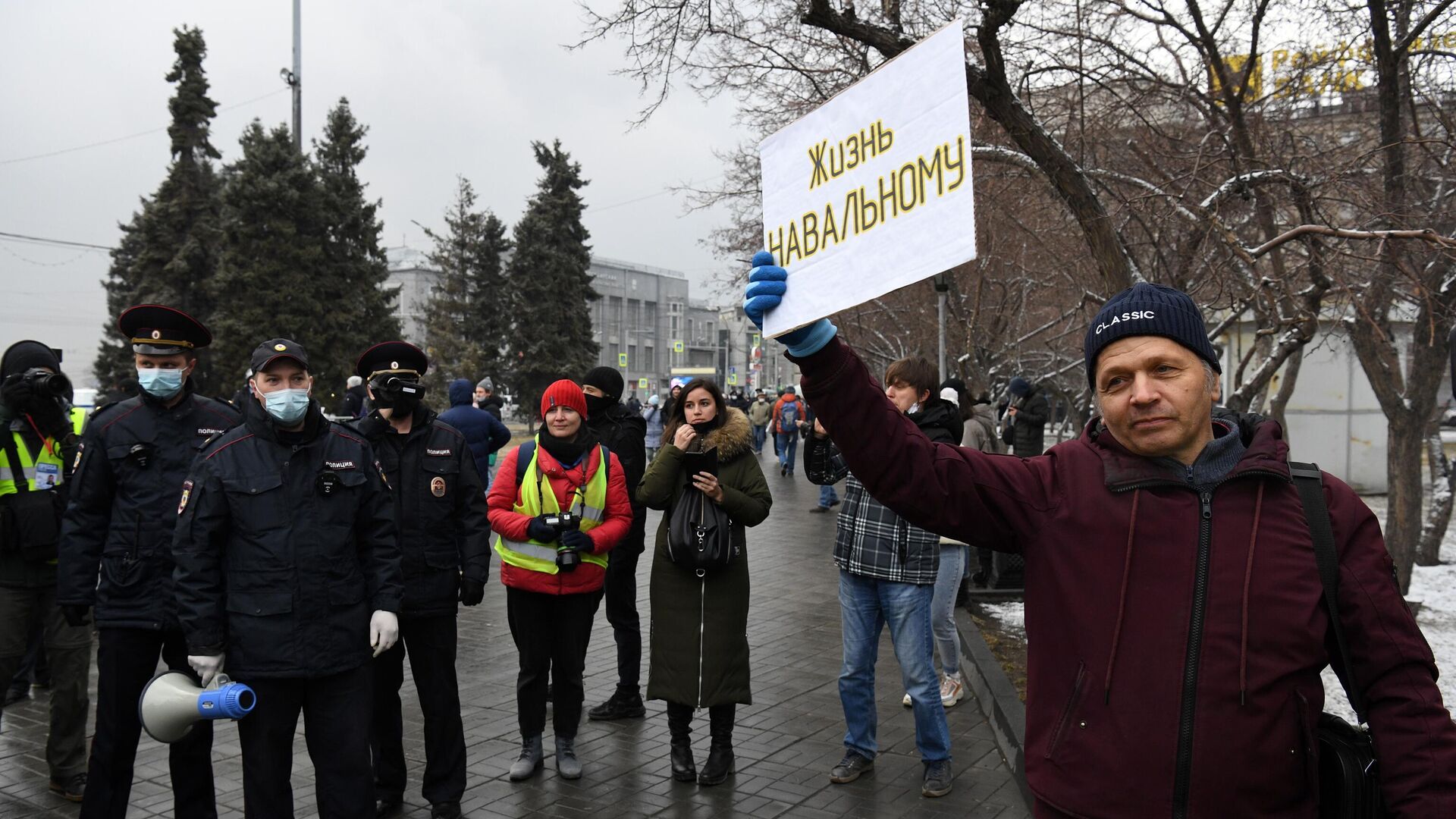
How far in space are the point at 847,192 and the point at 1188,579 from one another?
1234mm

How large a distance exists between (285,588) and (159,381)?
133cm

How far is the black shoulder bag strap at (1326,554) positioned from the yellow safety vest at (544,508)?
3800 mm

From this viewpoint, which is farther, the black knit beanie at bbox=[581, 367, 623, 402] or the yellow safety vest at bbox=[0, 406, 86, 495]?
the black knit beanie at bbox=[581, 367, 623, 402]

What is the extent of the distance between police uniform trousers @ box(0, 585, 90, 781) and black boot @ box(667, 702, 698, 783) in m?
2.89

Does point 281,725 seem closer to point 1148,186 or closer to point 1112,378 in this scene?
point 1112,378

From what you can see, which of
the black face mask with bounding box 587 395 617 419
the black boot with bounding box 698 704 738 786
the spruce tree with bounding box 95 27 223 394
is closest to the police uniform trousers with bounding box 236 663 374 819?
the black boot with bounding box 698 704 738 786

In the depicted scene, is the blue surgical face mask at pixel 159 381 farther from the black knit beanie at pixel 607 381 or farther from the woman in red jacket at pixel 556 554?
the black knit beanie at pixel 607 381

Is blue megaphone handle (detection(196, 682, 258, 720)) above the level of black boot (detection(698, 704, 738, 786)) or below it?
above

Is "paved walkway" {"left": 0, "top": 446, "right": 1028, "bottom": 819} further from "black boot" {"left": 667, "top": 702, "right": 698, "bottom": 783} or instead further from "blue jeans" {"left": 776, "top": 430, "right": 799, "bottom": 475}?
"blue jeans" {"left": 776, "top": 430, "right": 799, "bottom": 475}

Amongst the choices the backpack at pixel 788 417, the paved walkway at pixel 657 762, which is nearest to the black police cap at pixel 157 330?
the paved walkway at pixel 657 762

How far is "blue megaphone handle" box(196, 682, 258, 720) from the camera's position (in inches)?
150

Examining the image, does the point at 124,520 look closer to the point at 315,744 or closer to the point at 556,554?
the point at 315,744

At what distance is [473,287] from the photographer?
2074 inches

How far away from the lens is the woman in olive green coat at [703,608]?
17.7 feet
